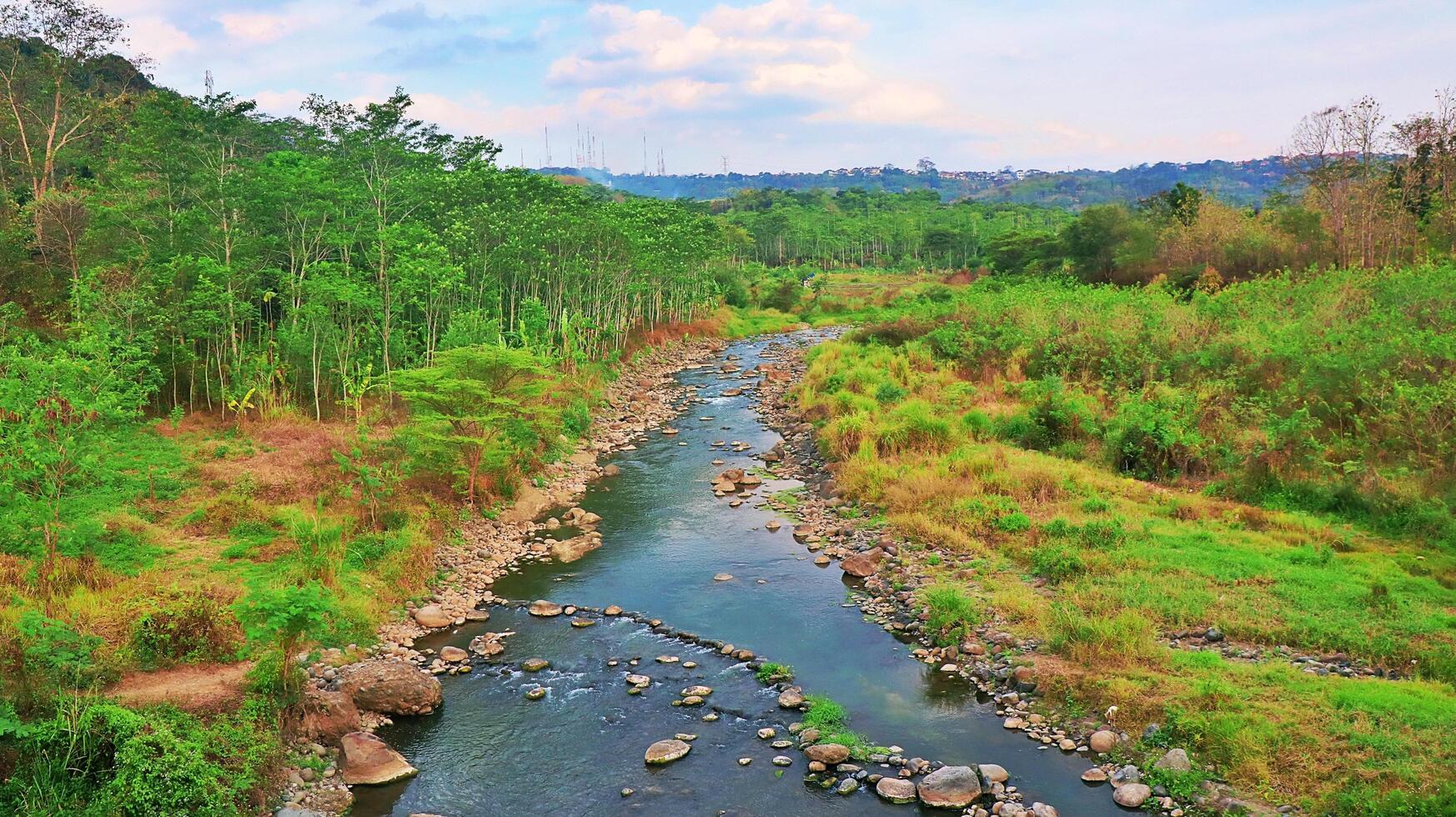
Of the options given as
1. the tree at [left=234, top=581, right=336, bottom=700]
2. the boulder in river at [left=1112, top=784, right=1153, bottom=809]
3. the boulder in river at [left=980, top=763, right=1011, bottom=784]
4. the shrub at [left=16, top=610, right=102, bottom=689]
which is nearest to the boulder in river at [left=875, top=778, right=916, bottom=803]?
the boulder in river at [left=980, top=763, right=1011, bottom=784]

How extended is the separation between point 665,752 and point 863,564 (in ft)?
24.2

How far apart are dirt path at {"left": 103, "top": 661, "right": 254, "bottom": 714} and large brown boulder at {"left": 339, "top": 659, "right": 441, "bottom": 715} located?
147 centimetres

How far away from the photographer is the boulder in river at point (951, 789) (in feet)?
33.7

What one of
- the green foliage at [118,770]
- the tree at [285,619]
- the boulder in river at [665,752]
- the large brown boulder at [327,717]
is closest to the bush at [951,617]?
the boulder in river at [665,752]

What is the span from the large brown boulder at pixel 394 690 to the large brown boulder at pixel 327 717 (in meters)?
0.29

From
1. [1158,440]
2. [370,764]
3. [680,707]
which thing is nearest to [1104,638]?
[680,707]

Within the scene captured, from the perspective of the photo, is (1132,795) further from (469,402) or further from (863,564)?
(469,402)

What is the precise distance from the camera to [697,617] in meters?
15.7

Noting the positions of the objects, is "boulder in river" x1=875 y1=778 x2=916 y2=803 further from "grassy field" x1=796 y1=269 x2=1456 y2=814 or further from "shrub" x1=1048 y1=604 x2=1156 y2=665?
"shrub" x1=1048 y1=604 x2=1156 y2=665

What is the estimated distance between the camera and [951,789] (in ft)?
33.9

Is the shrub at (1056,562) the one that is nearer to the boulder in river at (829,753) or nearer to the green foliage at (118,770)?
the boulder in river at (829,753)

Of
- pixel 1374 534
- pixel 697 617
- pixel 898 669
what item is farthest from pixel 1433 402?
pixel 697 617

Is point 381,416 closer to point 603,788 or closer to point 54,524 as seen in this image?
point 54,524

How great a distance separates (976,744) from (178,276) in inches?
910
